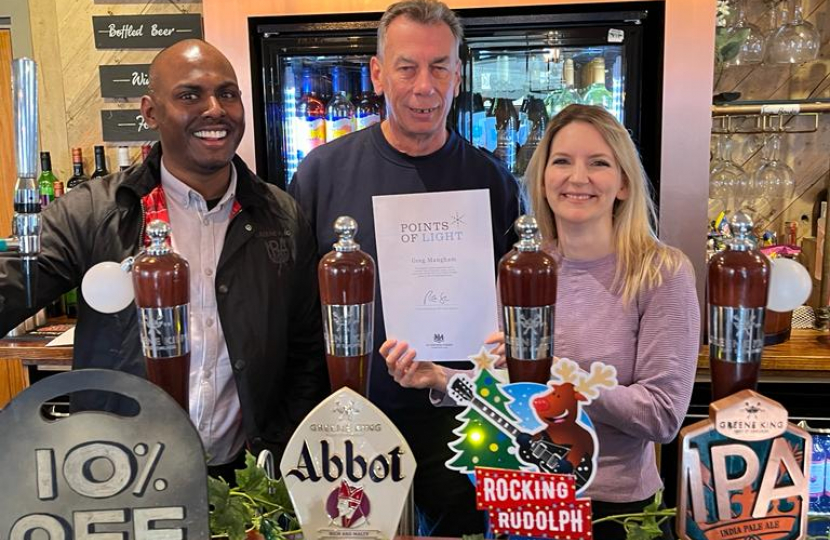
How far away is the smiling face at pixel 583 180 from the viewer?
125 centimetres

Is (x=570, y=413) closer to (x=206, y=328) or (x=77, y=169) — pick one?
(x=206, y=328)

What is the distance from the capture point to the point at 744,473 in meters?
0.78

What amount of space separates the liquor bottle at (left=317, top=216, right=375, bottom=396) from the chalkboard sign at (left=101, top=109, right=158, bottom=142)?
225cm

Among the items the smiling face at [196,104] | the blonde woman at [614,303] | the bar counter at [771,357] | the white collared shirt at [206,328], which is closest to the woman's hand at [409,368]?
the blonde woman at [614,303]

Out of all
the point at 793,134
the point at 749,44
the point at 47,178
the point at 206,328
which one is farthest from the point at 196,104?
the point at 793,134

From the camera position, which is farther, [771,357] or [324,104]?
[324,104]

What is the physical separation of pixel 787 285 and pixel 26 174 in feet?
2.88

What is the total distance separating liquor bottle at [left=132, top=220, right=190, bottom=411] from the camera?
834 millimetres

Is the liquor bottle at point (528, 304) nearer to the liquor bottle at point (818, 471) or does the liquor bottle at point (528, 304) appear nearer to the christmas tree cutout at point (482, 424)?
the christmas tree cutout at point (482, 424)

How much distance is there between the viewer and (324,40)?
2.27 meters

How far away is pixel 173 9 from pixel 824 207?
2.58 metres

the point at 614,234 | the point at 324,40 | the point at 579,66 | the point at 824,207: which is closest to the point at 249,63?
the point at 324,40

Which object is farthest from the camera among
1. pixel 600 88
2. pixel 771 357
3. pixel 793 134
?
pixel 793 134

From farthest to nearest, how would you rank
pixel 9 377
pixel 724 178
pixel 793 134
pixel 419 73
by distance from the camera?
pixel 9 377
pixel 793 134
pixel 724 178
pixel 419 73
